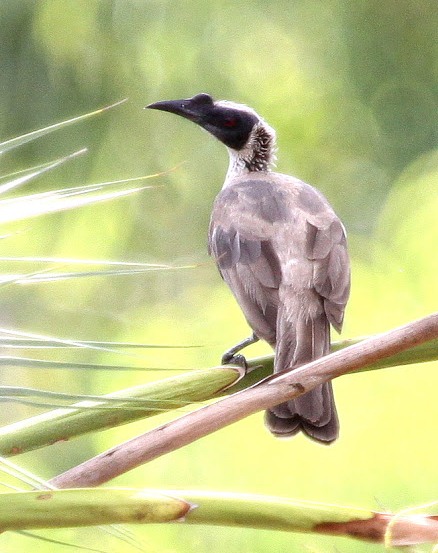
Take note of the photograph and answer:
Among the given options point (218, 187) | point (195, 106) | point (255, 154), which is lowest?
point (255, 154)

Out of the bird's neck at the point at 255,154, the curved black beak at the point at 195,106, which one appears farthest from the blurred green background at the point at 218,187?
the curved black beak at the point at 195,106

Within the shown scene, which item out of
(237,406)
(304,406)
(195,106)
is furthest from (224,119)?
(237,406)

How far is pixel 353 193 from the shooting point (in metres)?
7.99

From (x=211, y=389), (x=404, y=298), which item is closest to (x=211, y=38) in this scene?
(x=404, y=298)

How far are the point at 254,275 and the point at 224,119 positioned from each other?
184 centimetres

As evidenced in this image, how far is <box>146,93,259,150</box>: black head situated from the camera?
4813mm

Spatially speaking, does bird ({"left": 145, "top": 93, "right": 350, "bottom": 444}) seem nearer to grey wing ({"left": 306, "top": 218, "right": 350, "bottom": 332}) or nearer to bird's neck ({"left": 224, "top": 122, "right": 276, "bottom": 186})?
grey wing ({"left": 306, "top": 218, "right": 350, "bottom": 332})

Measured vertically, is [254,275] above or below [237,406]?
above

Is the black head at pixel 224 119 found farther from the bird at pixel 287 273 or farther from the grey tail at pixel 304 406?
the grey tail at pixel 304 406

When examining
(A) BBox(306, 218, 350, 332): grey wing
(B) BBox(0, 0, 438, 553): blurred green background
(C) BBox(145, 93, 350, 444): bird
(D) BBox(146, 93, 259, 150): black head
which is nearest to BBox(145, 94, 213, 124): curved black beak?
(D) BBox(146, 93, 259, 150): black head

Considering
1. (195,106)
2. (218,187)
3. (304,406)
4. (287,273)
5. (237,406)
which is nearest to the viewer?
(237,406)

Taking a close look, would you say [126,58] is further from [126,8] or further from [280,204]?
[280,204]

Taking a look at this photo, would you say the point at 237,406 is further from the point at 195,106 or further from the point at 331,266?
the point at 195,106

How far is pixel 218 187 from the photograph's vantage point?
713 cm
